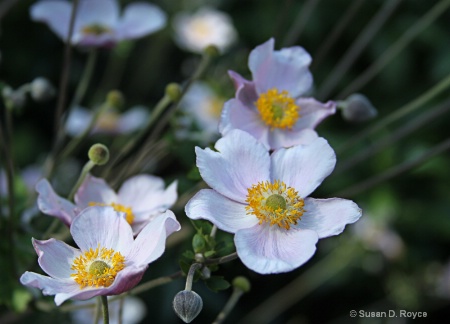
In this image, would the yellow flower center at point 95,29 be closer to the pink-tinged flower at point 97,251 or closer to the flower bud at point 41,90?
the flower bud at point 41,90

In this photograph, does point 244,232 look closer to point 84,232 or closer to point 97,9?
point 84,232

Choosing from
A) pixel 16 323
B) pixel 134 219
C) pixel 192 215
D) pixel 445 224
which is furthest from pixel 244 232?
pixel 445 224

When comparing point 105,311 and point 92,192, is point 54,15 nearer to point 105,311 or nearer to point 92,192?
point 92,192

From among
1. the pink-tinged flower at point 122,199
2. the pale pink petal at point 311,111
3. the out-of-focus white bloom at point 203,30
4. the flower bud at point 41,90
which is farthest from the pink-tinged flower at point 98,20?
the out-of-focus white bloom at point 203,30

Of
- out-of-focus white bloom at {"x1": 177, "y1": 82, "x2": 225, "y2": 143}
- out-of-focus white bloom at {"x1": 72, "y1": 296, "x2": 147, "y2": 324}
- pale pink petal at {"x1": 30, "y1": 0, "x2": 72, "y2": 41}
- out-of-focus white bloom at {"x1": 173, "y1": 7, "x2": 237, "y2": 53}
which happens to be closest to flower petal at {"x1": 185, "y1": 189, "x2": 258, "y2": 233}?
pale pink petal at {"x1": 30, "y1": 0, "x2": 72, "y2": 41}

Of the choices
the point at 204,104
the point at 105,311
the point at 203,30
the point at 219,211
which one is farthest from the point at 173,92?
the point at 203,30
